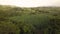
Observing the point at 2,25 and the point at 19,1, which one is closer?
the point at 2,25

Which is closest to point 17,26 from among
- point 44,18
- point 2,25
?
point 2,25

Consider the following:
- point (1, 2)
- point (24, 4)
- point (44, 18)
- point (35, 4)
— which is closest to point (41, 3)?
point (35, 4)

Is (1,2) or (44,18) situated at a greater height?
(1,2)

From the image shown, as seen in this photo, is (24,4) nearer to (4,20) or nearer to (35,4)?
(35,4)

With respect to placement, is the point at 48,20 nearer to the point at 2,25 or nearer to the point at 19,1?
the point at 2,25

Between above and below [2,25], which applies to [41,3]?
above

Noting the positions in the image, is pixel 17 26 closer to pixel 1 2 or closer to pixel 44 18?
pixel 44 18

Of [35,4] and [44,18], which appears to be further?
[35,4]
